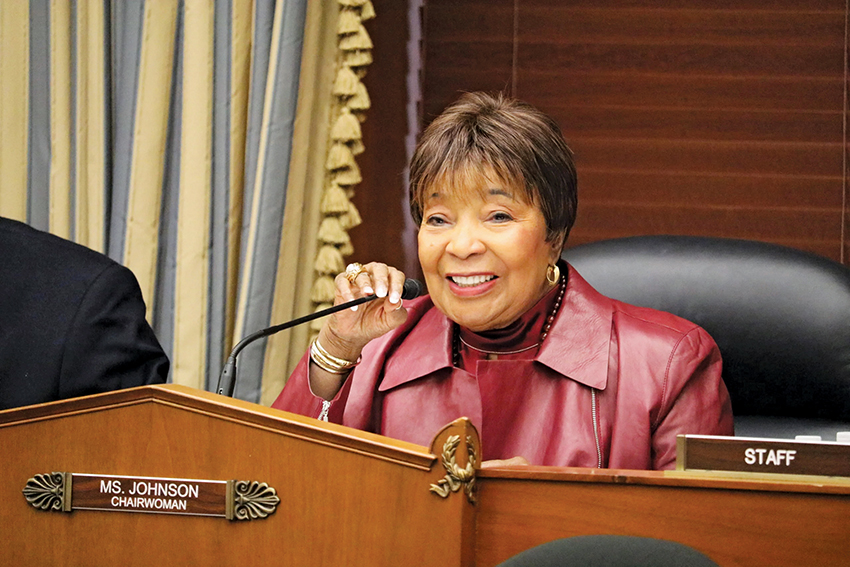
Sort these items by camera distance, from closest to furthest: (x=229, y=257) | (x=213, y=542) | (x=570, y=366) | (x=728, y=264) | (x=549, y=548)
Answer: (x=549, y=548), (x=213, y=542), (x=570, y=366), (x=728, y=264), (x=229, y=257)

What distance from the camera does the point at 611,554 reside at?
0.73 m

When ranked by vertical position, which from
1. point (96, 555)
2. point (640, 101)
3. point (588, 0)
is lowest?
point (96, 555)

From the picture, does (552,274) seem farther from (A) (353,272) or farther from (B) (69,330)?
(B) (69,330)

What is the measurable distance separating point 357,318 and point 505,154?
1.12 feet

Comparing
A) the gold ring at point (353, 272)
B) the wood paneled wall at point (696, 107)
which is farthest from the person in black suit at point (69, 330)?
the wood paneled wall at point (696, 107)

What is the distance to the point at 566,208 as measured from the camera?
1.43m

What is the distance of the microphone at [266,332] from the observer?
119 cm

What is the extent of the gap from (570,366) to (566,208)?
0.24 meters

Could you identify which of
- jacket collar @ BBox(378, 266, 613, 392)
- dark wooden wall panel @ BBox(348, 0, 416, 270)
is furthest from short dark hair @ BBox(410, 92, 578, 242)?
dark wooden wall panel @ BBox(348, 0, 416, 270)

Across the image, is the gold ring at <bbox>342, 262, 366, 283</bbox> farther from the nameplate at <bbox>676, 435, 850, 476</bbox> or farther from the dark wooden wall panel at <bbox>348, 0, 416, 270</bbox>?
the dark wooden wall panel at <bbox>348, 0, 416, 270</bbox>

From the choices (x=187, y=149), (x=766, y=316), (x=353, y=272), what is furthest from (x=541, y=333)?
(x=187, y=149)

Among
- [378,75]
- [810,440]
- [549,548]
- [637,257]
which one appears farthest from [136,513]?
[378,75]

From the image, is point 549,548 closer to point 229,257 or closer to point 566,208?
point 566,208

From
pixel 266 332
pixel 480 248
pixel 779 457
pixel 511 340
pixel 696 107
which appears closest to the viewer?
pixel 779 457
